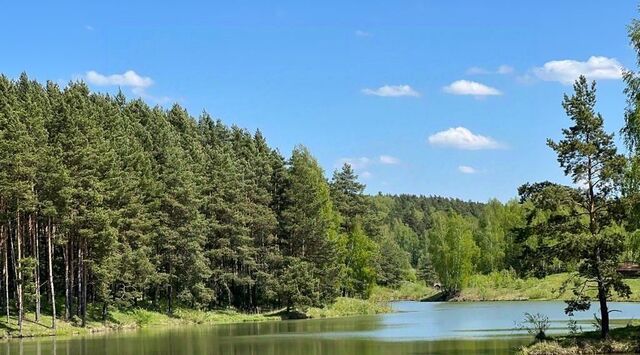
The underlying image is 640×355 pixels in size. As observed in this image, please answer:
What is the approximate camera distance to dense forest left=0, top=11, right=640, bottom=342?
37.2 metres

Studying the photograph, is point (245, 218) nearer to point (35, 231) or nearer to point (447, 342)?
point (35, 231)

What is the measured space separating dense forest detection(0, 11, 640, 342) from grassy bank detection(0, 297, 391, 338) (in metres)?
1.30

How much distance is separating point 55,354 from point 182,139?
5961 cm

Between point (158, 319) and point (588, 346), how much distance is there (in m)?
49.1

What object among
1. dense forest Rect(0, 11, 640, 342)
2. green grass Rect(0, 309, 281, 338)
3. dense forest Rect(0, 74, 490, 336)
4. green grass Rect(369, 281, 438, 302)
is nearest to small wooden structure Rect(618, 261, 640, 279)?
dense forest Rect(0, 11, 640, 342)

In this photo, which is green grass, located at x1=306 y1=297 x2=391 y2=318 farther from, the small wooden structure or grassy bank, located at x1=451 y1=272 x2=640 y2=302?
the small wooden structure

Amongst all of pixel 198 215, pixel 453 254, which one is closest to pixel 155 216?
pixel 198 215

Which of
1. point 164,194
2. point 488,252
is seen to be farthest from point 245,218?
point 488,252

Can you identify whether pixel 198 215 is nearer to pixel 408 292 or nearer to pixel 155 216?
pixel 155 216

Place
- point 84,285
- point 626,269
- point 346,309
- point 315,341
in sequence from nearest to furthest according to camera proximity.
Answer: point 315,341 < point 626,269 < point 84,285 < point 346,309

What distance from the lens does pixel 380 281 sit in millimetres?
127375

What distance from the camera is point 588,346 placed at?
34500mm

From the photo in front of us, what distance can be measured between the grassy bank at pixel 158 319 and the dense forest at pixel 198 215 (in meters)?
1.30

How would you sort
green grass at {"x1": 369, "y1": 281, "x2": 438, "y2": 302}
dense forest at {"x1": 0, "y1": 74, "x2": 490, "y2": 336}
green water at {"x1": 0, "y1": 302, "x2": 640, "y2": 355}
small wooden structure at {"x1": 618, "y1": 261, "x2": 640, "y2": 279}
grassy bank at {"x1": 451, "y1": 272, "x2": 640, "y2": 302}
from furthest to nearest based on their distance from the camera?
green grass at {"x1": 369, "y1": 281, "x2": 438, "y2": 302}
grassy bank at {"x1": 451, "y1": 272, "x2": 640, "y2": 302}
dense forest at {"x1": 0, "y1": 74, "x2": 490, "y2": 336}
green water at {"x1": 0, "y1": 302, "x2": 640, "y2": 355}
small wooden structure at {"x1": 618, "y1": 261, "x2": 640, "y2": 279}
